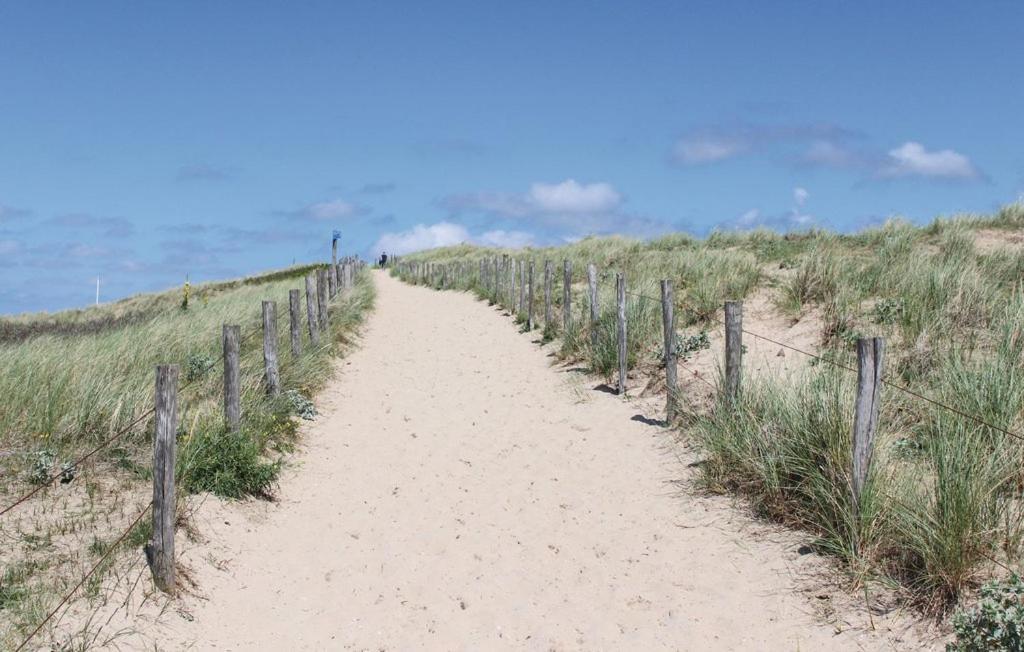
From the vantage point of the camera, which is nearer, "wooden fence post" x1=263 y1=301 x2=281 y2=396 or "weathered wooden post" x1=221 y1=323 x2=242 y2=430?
"weathered wooden post" x1=221 y1=323 x2=242 y2=430

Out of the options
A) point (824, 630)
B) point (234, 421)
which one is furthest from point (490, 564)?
→ point (234, 421)

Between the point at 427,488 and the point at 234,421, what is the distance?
204 cm

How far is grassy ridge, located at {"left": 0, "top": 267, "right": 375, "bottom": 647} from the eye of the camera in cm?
551

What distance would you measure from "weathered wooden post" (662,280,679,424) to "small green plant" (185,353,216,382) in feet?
18.0

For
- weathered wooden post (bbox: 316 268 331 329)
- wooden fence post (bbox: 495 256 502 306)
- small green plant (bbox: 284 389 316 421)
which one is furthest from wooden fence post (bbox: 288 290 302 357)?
wooden fence post (bbox: 495 256 502 306)

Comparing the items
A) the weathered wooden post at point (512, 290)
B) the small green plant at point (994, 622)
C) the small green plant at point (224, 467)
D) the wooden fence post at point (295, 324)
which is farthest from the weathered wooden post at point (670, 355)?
Result: the weathered wooden post at point (512, 290)

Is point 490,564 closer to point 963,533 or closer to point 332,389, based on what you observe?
point 963,533

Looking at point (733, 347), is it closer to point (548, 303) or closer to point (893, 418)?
point (893, 418)

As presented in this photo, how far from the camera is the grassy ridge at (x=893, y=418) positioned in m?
5.22

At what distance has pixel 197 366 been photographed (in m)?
9.73

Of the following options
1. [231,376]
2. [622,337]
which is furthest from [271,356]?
[622,337]

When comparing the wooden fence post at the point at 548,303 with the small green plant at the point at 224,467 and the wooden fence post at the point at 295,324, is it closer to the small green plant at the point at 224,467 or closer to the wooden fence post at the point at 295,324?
the wooden fence post at the point at 295,324

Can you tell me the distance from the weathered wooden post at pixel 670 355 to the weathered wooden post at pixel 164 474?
5.88 metres

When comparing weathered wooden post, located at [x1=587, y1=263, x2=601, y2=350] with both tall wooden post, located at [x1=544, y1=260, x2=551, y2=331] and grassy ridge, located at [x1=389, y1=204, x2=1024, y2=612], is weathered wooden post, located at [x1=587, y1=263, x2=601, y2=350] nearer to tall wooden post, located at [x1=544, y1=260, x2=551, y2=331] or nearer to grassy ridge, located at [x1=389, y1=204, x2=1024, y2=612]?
grassy ridge, located at [x1=389, y1=204, x2=1024, y2=612]
